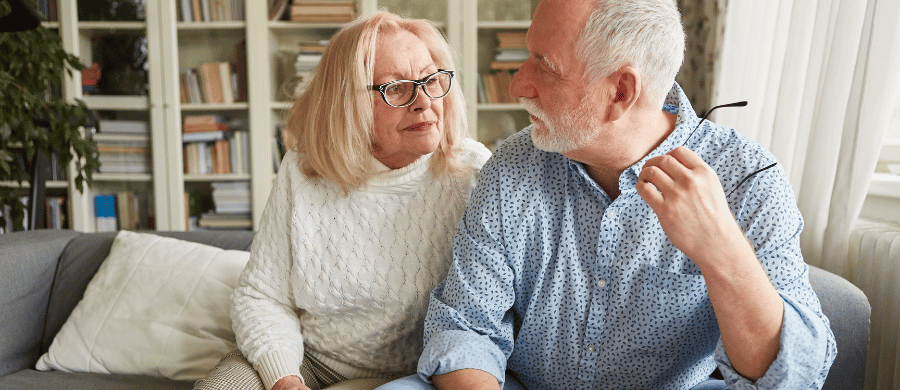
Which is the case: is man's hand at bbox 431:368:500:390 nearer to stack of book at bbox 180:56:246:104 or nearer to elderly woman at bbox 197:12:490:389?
elderly woman at bbox 197:12:490:389

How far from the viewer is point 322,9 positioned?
314 cm

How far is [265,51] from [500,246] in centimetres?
248

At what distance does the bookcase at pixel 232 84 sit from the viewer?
3.12 metres

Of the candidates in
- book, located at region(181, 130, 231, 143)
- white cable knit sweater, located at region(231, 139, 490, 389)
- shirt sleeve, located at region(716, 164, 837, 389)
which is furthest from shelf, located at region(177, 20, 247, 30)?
shirt sleeve, located at region(716, 164, 837, 389)

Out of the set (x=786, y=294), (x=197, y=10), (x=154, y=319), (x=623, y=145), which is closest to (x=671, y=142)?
(x=623, y=145)

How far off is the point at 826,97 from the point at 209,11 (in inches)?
111

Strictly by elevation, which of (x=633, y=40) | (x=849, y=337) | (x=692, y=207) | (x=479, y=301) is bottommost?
(x=849, y=337)

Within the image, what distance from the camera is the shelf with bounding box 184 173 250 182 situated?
3.22m

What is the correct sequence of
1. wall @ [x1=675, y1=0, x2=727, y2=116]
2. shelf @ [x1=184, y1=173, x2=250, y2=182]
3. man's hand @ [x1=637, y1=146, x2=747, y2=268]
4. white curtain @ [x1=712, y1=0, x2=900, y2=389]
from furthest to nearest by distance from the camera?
shelf @ [x1=184, y1=173, x2=250, y2=182], wall @ [x1=675, y1=0, x2=727, y2=116], white curtain @ [x1=712, y1=0, x2=900, y2=389], man's hand @ [x1=637, y1=146, x2=747, y2=268]

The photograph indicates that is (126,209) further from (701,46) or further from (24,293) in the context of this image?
(701,46)

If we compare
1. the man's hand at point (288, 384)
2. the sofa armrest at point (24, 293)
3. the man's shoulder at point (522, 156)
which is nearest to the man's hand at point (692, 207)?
the man's shoulder at point (522, 156)

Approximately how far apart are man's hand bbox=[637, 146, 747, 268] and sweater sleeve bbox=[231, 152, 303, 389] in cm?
74

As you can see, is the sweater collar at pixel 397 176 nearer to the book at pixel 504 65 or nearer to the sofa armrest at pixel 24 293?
the sofa armrest at pixel 24 293

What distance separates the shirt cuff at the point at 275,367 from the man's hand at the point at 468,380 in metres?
0.33
